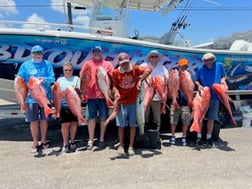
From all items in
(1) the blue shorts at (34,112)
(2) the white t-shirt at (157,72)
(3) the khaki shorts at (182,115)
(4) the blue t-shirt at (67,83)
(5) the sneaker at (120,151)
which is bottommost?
(5) the sneaker at (120,151)

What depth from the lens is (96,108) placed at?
4926 millimetres

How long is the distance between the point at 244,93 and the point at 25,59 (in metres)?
5.05

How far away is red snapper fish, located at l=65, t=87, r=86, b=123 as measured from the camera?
460 centimetres

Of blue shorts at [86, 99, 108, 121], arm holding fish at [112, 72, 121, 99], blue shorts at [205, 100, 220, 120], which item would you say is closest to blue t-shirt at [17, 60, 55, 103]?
blue shorts at [86, 99, 108, 121]

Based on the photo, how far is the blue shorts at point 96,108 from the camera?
488 cm

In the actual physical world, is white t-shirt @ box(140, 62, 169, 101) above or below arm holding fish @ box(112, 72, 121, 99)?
above

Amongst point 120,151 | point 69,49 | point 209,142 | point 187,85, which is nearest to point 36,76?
point 69,49

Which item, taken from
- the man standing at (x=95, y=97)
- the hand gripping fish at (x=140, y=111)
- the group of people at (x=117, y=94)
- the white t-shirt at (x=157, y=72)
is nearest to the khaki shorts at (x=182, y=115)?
the group of people at (x=117, y=94)

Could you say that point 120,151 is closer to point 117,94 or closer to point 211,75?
point 117,94

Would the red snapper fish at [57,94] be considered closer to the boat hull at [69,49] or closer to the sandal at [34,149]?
the sandal at [34,149]

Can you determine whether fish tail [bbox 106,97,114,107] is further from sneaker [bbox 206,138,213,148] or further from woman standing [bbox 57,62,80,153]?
sneaker [bbox 206,138,213,148]

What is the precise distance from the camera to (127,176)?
379 cm

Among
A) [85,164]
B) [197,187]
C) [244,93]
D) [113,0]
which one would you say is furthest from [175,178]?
[113,0]

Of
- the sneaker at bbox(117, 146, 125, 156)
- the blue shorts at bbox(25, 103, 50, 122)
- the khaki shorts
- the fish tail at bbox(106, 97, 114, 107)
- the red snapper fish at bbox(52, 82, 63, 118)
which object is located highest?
the red snapper fish at bbox(52, 82, 63, 118)
